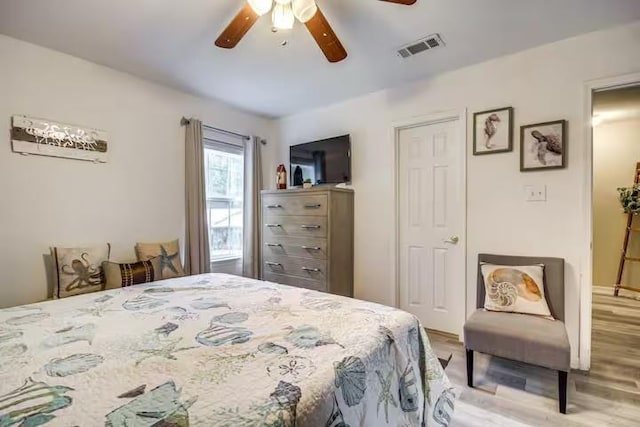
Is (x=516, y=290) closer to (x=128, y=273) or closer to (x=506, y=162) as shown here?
(x=506, y=162)

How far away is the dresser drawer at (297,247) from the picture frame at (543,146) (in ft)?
6.09

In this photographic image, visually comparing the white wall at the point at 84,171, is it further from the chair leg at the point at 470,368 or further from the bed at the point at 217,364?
the chair leg at the point at 470,368

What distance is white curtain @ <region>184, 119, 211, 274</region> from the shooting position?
3.18m

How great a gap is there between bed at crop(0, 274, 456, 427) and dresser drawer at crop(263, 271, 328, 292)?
1.36 meters

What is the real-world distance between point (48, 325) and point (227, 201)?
2476mm

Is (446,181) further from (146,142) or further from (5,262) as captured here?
(5,262)

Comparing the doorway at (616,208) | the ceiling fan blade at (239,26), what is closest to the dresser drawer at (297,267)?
the ceiling fan blade at (239,26)

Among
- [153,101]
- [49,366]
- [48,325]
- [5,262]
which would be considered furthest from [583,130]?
[5,262]

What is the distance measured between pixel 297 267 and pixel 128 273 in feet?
5.01

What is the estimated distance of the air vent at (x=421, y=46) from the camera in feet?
7.45

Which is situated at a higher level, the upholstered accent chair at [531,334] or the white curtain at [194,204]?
the white curtain at [194,204]

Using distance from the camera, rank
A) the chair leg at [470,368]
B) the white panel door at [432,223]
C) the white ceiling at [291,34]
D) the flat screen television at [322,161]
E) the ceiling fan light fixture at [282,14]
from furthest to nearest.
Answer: the flat screen television at [322,161] → the white panel door at [432,223] → the chair leg at [470,368] → the white ceiling at [291,34] → the ceiling fan light fixture at [282,14]

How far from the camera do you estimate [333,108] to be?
11.9ft

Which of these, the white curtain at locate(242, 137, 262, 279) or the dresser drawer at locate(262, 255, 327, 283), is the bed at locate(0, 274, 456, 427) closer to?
the dresser drawer at locate(262, 255, 327, 283)
